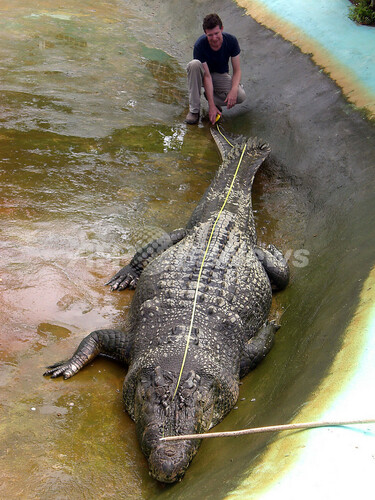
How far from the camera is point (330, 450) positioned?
74.6 inches

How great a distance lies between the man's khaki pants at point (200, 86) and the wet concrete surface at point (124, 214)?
0.82 feet

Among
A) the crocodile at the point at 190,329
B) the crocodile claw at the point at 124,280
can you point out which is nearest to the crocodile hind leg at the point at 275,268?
the crocodile at the point at 190,329

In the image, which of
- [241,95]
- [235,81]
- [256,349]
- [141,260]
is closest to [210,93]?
[235,81]

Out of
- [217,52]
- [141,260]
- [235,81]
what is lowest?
[141,260]

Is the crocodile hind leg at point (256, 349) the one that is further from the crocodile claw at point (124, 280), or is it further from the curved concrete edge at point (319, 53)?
the curved concrete edge at point (319, 53)

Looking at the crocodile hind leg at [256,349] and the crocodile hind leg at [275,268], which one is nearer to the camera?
the crocodile hind leg at [256,349]

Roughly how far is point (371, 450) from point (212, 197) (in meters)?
2.96

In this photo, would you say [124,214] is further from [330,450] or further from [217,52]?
[330,450]

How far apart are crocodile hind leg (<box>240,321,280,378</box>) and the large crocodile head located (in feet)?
1.49

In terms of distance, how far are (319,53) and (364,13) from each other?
30.9 inches

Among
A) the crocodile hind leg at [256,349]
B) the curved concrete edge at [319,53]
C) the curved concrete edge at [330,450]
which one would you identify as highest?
the curved concrete edge at [319,53]

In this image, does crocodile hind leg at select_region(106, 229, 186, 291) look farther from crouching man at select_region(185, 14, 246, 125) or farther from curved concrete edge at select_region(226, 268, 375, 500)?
crouching man at select_region(185, 14, 246, 125)

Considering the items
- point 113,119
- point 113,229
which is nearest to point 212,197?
point 113,229

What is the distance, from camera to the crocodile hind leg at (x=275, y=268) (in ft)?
13.0
